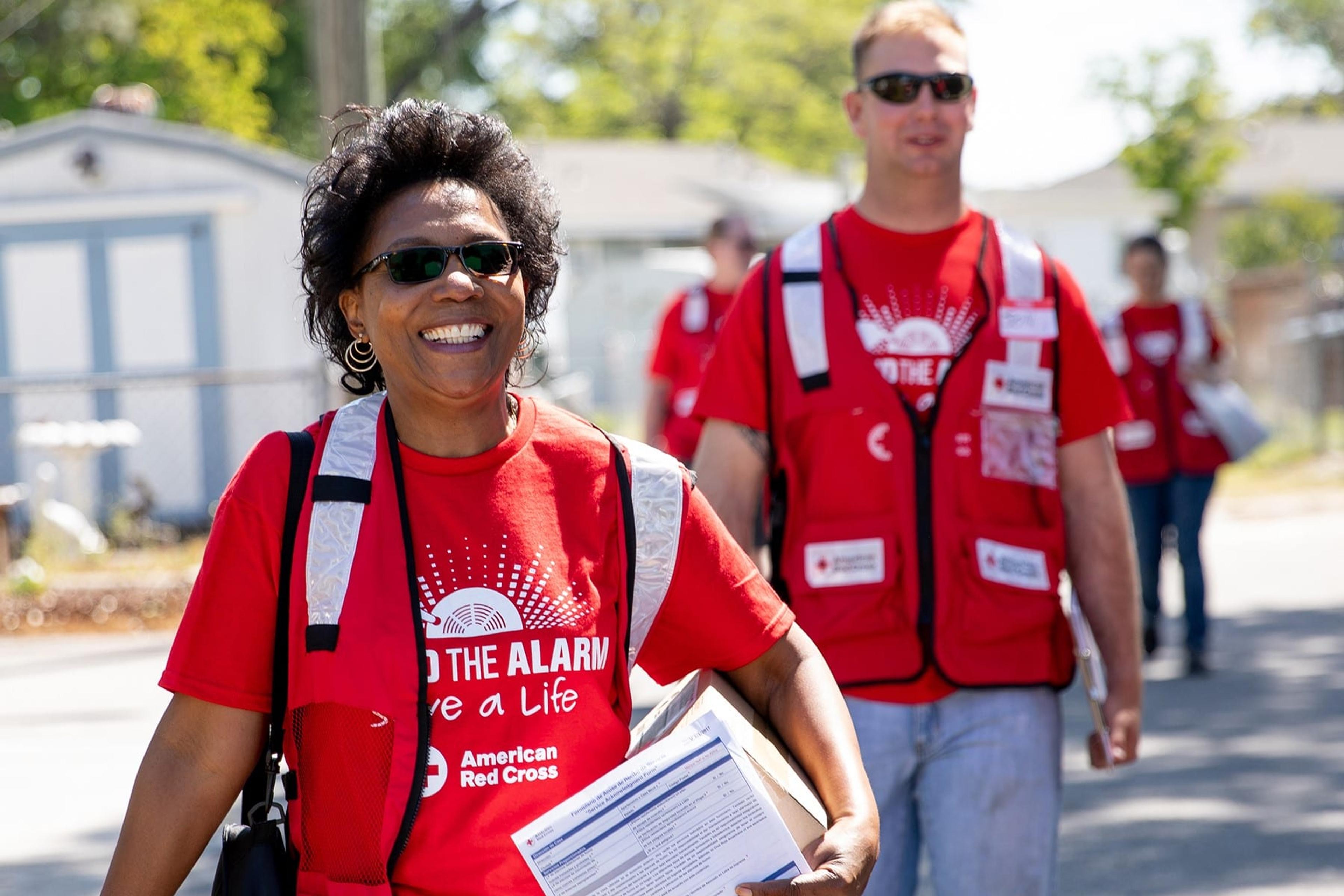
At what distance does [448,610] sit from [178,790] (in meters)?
0.44

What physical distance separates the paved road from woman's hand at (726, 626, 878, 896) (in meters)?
3.26

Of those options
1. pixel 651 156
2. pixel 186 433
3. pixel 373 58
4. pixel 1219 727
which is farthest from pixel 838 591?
pixel 651 156

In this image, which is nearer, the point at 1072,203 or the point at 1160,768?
the point at 1160,768

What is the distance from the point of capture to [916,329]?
3604mm

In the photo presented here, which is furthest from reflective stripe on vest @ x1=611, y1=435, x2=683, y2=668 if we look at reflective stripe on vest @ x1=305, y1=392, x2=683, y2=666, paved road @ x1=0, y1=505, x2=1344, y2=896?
paved road @ x1=0, y1=505, x2=1344, y2=896

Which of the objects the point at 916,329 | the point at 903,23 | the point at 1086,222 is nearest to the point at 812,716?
the point at 916,329

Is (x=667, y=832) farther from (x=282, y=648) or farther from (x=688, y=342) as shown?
(x=688, y=342)

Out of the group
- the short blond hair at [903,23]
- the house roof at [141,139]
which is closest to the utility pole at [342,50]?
the house roof at [141,139]

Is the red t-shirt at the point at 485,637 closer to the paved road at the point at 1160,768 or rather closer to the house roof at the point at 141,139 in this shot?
the paved road at the point at 1160,768

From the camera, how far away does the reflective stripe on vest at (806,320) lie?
3619 millimetres

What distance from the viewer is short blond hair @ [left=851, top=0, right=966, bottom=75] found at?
3.84 meters

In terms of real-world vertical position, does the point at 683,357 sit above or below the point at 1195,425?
above

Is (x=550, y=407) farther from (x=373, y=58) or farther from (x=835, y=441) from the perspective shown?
(x=373, y=58)

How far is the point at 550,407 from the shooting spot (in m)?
2.70
